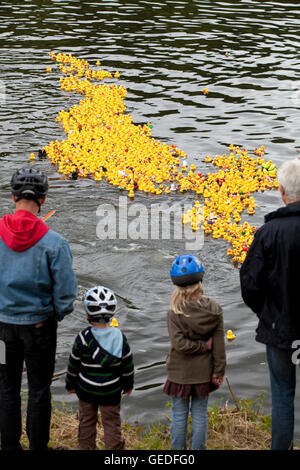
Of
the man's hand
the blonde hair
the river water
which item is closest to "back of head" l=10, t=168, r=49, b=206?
the blonde hair

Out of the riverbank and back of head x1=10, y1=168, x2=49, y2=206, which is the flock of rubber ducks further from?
back of head x1=10, y1=168, x2=49, y2=206

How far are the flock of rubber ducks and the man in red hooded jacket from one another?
631 centimetres

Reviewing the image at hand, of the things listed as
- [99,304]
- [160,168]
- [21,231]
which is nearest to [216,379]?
[99,304]

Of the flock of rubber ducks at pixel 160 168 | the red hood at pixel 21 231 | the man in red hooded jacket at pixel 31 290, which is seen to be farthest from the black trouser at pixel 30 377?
the flock of rubber ducks at pixel 160 168

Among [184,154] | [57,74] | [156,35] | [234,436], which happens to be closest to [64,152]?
[184,154]

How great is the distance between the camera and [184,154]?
16062 millimetres

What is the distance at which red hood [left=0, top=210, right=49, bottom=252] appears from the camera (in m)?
5.42

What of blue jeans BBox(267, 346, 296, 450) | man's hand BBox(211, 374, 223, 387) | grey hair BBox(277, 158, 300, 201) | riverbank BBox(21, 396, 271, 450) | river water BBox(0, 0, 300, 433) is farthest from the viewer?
river water BBox(0, 0, 300, 433)

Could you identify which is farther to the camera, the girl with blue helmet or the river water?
the river water

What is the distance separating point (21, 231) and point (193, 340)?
5.62 ft

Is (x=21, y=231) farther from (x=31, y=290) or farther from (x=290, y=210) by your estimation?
(x=290, y=210)

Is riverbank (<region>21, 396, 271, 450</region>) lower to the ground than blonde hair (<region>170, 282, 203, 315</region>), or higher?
lower

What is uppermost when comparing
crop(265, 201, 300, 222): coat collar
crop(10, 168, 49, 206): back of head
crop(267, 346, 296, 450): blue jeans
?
crop(10, 168, 49, 206): back of head

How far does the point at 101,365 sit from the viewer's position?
5496 mm
